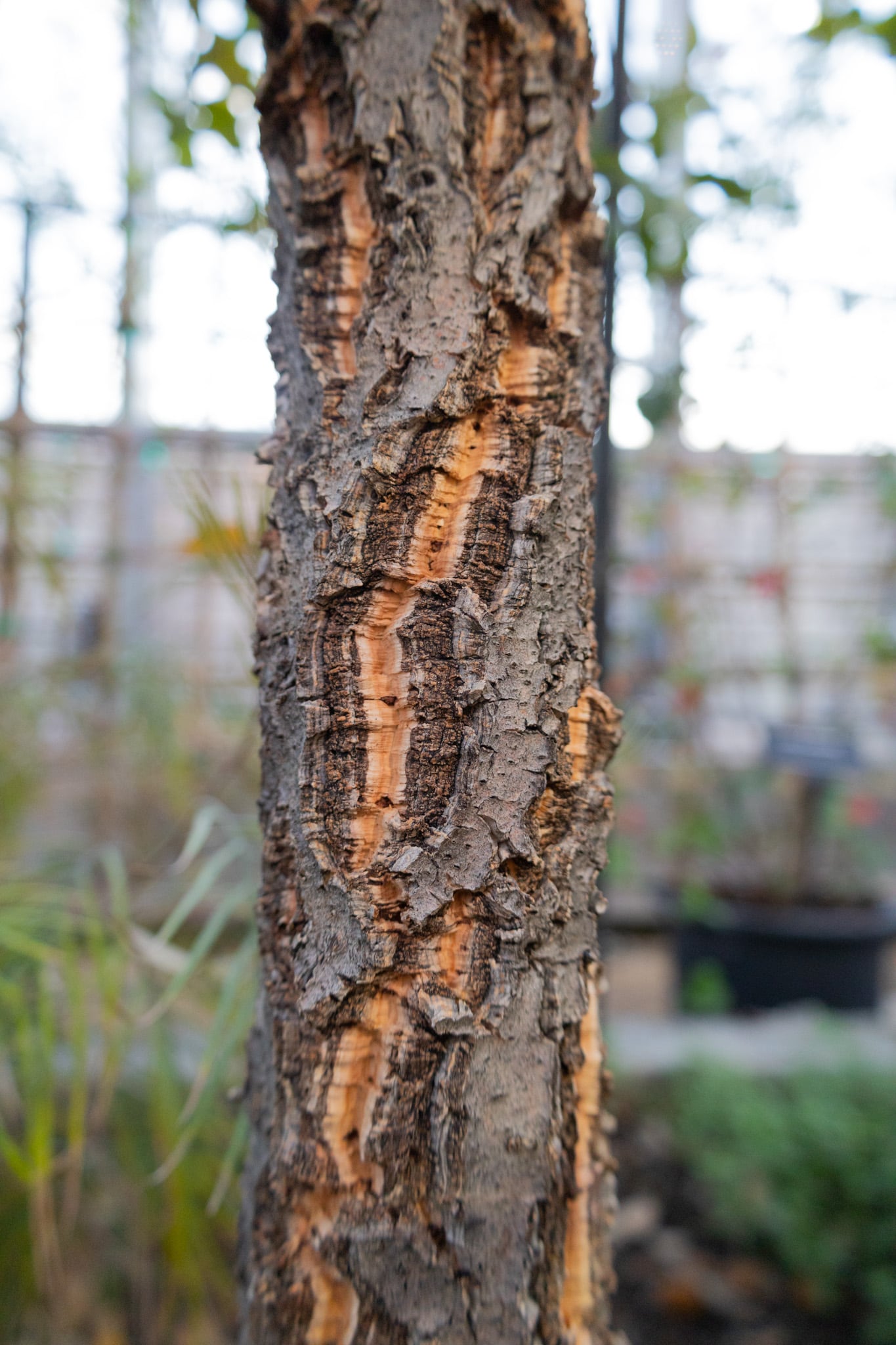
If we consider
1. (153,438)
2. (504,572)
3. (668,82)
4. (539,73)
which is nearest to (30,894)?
(504,572)

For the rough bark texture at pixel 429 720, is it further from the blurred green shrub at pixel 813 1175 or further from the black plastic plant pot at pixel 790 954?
the black plastic plant pot at pixel 790 954

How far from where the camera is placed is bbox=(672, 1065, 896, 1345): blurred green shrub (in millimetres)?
1135

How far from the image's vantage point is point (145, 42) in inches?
69.4

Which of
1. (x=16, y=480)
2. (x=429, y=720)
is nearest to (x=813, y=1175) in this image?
(x=429, y=720)

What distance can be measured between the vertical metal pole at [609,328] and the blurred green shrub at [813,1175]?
81cm

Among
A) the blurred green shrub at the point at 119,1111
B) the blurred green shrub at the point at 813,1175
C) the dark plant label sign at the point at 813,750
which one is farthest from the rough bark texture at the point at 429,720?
the dark plant label sign at the point at 813,750

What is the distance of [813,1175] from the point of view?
1.20 meters

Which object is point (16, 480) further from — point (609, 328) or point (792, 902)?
point (792, 902)

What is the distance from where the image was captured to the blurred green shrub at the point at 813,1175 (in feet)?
3.72

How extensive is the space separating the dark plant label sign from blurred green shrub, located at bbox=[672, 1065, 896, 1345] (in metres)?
0.69

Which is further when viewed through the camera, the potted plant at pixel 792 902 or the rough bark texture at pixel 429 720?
the potted plant at pixel 792 902

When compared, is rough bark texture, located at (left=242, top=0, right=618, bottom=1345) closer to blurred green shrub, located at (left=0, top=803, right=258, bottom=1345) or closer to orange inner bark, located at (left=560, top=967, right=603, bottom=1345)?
orange inner bark, located at (left=560, top=967, right=603, bottom=1345)

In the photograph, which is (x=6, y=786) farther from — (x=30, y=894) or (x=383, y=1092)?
(x=383, y=1092)

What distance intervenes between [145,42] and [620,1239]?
7.97ft
